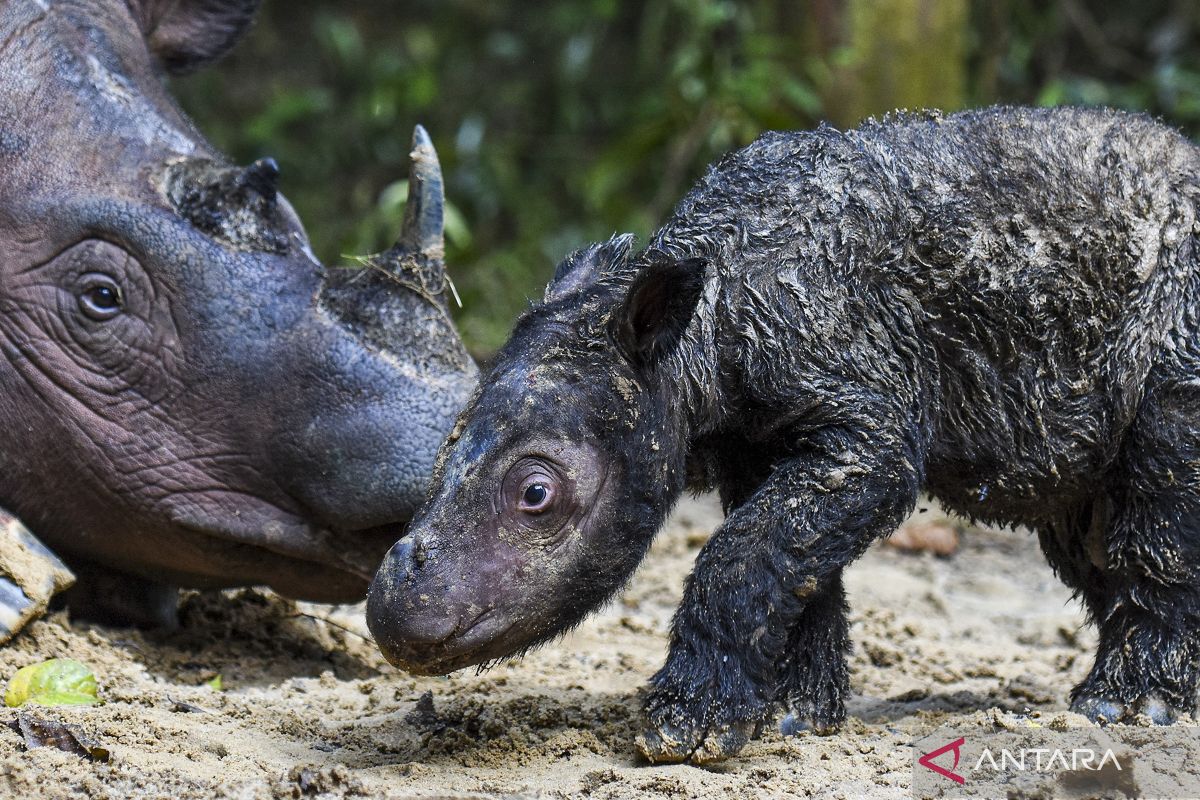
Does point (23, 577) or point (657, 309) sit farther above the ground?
point (657, 309)

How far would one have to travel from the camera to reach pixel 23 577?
14.5 ft

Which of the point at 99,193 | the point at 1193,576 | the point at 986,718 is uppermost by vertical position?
the point at 99,193

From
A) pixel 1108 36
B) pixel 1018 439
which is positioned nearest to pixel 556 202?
pixel 1108 36

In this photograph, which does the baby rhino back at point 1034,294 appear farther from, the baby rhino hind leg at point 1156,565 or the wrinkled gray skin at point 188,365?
the wrinkled gray skin at point 188,365

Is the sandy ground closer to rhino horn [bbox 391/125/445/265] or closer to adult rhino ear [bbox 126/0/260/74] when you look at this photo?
rhino horn [bbox 391/125/445/265]

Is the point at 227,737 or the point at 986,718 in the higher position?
the point at 986,718

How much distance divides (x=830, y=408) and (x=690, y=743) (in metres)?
0.89

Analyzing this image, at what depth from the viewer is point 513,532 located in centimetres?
351

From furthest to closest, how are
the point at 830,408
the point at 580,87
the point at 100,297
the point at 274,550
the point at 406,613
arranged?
the point at 580,87
the point at 100,297
the point at 274,550
the point at 830,408
the point at 406,613

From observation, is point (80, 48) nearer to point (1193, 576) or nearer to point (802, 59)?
point (1193, 576)

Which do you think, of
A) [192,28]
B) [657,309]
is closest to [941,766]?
[657,309]

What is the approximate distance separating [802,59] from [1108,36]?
355 centimetres

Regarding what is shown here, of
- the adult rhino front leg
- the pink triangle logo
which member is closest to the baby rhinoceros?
the pink triangle logo

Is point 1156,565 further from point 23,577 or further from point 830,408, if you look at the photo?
point 23,577
